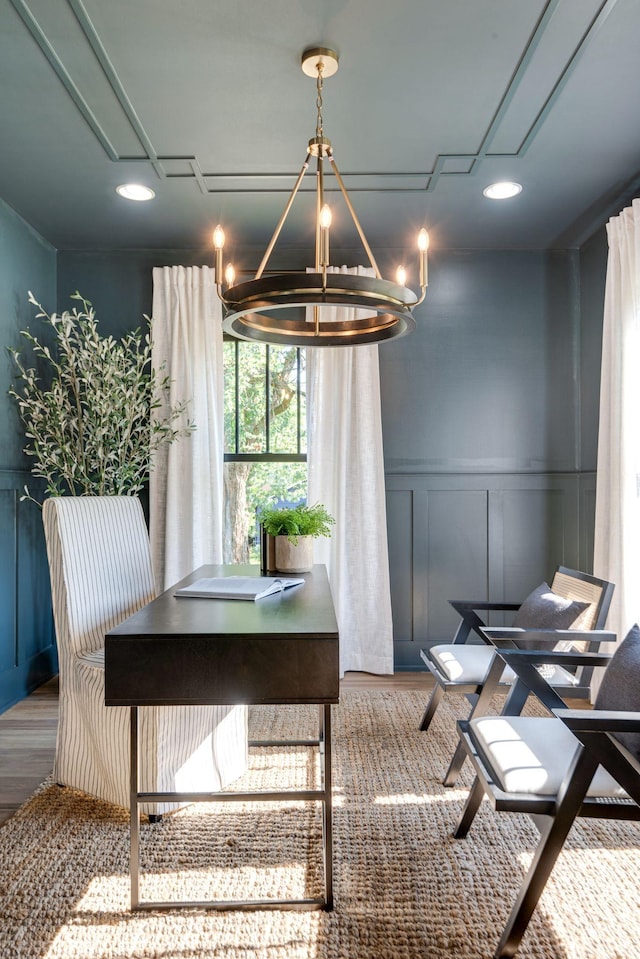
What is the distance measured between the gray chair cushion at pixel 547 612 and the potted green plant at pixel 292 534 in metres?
0.88

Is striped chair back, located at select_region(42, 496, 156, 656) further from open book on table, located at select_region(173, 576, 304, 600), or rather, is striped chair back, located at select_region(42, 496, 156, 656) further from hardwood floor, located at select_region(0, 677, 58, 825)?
hardwood floor, located at select_region(0, 677, 58, 825)

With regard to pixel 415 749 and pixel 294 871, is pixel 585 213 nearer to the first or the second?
pixel 415 749

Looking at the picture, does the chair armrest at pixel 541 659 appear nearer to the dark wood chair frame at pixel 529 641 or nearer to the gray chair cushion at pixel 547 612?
the dark wood chair frame at pixel 529 641

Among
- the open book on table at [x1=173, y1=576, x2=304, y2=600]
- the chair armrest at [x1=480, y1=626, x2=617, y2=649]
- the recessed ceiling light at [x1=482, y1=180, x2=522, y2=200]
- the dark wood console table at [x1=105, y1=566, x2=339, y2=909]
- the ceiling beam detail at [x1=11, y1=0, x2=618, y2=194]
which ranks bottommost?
the chair armrest at [x1=480, y1=626, x2=617, y2=649]

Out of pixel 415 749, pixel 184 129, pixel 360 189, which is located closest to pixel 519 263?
pixel 360 189

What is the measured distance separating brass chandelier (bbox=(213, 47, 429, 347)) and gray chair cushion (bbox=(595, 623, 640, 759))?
3.70ft

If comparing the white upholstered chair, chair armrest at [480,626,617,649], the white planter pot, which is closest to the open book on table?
the white planter pot

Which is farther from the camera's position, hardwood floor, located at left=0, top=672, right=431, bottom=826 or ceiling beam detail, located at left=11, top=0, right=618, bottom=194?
hardwood floor, located at left=0, top=672, right=431, bottom=826

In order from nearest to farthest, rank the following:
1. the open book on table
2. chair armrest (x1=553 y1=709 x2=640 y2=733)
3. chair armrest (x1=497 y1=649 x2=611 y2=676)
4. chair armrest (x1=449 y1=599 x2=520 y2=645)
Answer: chair armrest (x1=553 y1=709 x2=640 y2=733)
chair armrest (x1=497 y1=649 x2=611 y2=676)
the open book on table
chair armrest (x1=449 y1=599 x2=520 y2=645)

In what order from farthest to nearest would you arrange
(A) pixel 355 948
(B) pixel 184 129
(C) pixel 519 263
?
(C) pixel 519 263 < (B) pixel 184 129 < (A) pixel 355 948

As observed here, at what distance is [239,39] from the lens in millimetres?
2227

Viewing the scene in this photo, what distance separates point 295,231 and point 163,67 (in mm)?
1630

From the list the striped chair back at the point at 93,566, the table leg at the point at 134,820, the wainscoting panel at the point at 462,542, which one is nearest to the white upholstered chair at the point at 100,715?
the striped chair back at the point at 93,566

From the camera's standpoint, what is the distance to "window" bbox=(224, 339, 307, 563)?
4301 millimetres
